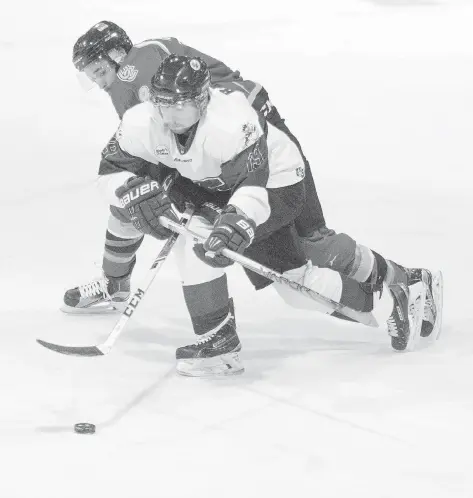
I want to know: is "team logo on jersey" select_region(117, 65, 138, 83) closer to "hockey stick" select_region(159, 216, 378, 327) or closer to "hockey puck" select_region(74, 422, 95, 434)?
"hockey stick" select_region(159, 216, 378, 327)

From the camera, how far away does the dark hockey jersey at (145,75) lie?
377cm

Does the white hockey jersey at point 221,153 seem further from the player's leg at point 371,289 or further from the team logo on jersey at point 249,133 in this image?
the player's leg at point 371,289

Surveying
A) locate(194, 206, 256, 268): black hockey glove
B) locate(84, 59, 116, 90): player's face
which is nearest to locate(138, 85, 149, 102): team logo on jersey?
locate(84, 59, 116, 90): player's face

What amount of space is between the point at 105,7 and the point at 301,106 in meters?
1.94

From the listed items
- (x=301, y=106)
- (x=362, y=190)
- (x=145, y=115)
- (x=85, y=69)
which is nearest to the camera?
(x=145, y=115)

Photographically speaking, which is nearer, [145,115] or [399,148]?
[145,115]

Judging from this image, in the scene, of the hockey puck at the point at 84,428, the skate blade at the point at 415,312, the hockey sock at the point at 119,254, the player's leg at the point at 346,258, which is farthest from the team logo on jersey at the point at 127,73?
the hockey puck at the point at 84,428

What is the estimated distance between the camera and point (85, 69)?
386cm

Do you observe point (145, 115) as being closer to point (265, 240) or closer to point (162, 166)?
point (162, 166)

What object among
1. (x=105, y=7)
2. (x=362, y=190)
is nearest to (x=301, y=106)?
(x=362, y=190)

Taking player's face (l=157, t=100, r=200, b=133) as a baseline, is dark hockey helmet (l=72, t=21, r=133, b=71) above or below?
above

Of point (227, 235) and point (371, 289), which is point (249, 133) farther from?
point (371, 289)

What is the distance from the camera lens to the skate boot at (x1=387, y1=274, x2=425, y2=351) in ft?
11.9

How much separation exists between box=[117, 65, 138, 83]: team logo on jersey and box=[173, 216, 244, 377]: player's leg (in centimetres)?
60
